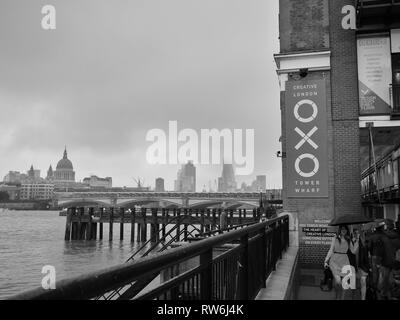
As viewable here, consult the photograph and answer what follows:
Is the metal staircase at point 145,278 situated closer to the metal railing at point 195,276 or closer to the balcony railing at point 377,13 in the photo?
the metal railing at point 195,276

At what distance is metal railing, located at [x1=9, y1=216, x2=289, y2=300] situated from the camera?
1539mm

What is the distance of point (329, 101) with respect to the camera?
13.5 meters

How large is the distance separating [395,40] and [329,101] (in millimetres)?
2731

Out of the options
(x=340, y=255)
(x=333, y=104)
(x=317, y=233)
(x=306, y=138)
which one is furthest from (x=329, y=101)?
(x=340, y=255)

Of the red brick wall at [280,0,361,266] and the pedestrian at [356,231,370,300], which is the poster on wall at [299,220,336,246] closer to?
the red brick wall at [280,0,361,266]

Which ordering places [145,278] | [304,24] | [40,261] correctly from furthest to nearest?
[40,261] < [304,24] < [145,278]

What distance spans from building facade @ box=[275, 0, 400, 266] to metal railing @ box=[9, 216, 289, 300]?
21.6ft

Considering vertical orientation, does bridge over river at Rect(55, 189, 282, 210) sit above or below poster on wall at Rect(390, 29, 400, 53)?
below

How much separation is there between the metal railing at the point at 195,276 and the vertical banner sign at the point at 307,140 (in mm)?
6585

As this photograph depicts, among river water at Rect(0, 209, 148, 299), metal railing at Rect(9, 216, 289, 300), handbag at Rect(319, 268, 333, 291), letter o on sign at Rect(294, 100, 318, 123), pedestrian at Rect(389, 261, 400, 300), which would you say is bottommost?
river water at Rect(0, 209, 148, 299)

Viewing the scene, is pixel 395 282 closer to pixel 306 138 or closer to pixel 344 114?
pixel 306 138

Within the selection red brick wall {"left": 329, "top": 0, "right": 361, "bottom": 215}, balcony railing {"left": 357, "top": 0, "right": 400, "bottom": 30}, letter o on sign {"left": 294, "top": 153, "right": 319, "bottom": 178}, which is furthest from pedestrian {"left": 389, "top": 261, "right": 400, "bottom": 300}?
balcony railing {"left": 357, "top": 0, "right": 400, "bottom": 30}

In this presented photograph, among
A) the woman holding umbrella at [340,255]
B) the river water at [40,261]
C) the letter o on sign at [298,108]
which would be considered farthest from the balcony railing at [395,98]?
the river water at [40,261]

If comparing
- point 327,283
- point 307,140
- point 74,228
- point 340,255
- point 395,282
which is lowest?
point 74,228
